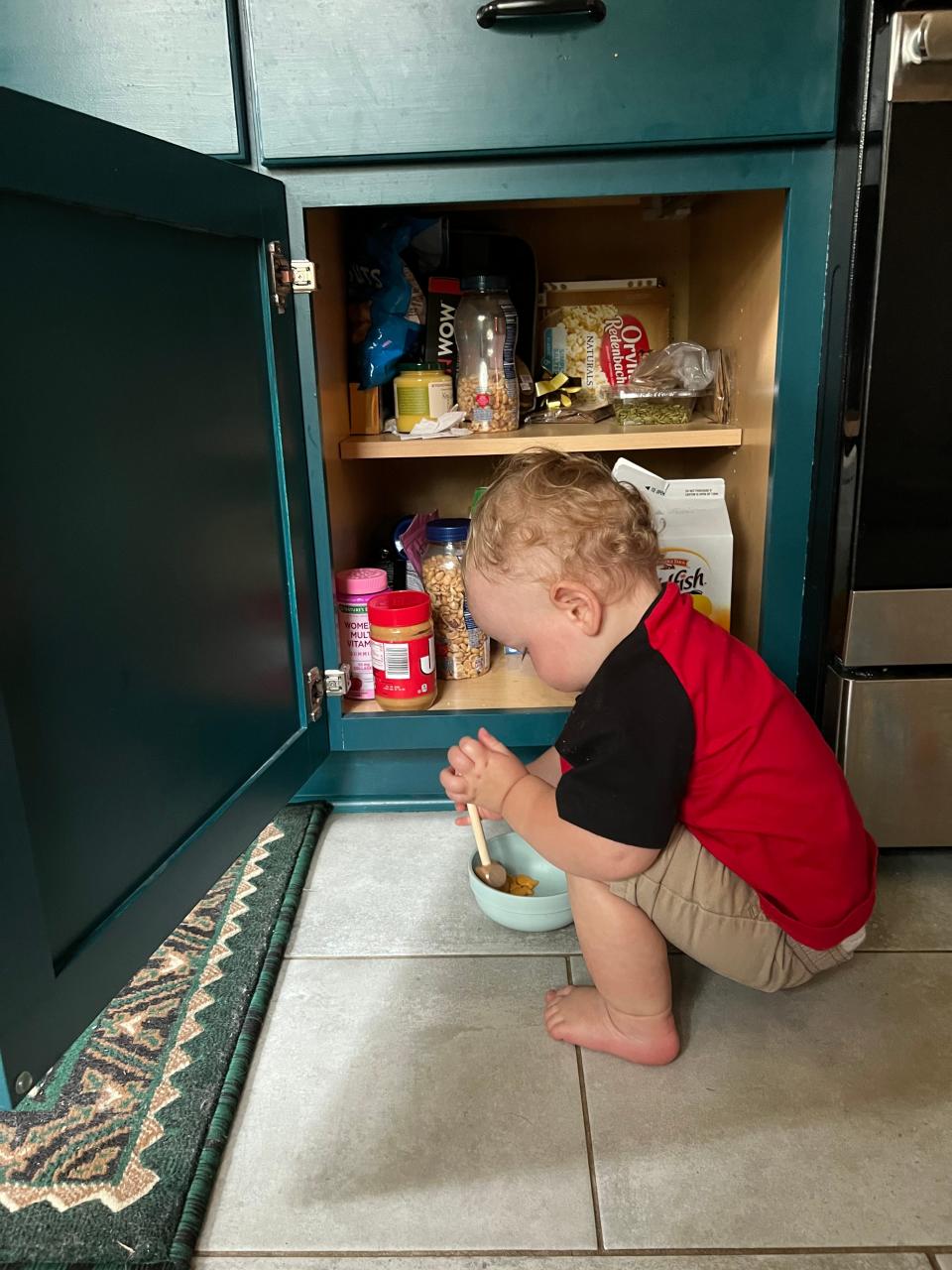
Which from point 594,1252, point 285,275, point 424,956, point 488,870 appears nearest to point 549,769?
point 488,870

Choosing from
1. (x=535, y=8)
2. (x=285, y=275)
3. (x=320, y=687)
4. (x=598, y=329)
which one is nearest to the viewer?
(x=535, y=8)

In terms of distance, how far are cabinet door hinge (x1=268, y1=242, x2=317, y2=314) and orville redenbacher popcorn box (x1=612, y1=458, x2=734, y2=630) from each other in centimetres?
44

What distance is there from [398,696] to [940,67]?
2.77 feet

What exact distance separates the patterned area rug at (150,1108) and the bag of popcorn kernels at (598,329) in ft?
2.86

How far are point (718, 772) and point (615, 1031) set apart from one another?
250 mm

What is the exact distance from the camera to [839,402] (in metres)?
0.98

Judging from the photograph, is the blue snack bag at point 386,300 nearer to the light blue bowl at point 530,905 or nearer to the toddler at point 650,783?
the toddler at point 650,783

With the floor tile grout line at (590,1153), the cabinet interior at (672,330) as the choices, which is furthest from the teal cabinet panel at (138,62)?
the floor tile grout line at (590,1153)

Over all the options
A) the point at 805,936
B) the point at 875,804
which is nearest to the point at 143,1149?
the point at 805,936

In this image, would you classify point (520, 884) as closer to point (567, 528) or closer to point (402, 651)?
point (402, 651)

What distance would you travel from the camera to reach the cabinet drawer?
0.90 m

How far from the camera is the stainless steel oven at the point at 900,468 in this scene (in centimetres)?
87

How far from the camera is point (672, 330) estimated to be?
1523 mm

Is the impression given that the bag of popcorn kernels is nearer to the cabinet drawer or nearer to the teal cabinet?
the teal cabinet
